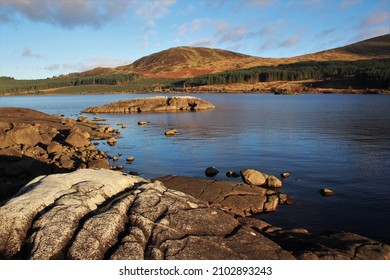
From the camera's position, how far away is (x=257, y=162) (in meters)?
33.9

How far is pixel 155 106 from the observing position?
111 meters

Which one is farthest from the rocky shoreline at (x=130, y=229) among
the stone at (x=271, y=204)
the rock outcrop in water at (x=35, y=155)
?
the rock outcrop in water at (x=35, y=155)

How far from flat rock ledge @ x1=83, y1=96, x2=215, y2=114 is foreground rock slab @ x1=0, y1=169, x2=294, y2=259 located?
93848 millimetres

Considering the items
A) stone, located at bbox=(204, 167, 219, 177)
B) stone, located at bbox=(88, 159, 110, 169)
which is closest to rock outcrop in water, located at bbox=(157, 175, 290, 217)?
stone, located at bbox=(204, 167, 219, 177)

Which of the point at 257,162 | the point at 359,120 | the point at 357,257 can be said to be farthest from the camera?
the point at 359,120

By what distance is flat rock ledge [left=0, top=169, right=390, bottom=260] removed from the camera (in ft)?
35.0

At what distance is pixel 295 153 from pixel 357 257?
2502cm

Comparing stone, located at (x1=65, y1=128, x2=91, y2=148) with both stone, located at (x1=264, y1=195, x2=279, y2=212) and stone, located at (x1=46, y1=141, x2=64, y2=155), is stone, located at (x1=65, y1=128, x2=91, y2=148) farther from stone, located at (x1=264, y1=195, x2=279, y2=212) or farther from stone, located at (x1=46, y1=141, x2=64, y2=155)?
stone, located at (x1=264, y1=195, x2=279, y2=212)

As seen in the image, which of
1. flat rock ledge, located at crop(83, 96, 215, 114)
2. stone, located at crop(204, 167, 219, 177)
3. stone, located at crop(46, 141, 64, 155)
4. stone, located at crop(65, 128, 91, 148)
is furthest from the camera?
flat rock ledge, located at crop(83, 96, 215, 114)

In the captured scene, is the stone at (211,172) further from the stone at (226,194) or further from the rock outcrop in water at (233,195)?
the rock outcrop in water at (233,195)

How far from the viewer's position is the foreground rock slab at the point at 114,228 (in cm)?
1063

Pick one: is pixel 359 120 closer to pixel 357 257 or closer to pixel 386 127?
pixel 386 127
